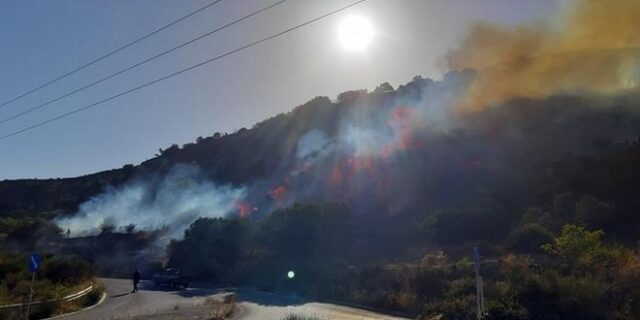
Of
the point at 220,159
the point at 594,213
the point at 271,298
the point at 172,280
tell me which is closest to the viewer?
the point at 271,298

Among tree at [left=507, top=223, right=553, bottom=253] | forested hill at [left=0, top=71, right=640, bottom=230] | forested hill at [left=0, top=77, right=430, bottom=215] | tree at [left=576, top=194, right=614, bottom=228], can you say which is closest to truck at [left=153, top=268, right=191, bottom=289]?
forested hill at [left=0, top=71, right=640, bottom=230]

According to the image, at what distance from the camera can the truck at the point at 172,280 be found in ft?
130

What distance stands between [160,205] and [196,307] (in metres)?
54.4

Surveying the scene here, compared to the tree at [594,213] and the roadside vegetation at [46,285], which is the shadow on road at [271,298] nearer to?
the roadside vegetation at [46,285]

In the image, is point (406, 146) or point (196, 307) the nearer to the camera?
point (196, 307)

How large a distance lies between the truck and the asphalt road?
5.77m

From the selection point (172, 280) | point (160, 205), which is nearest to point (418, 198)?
point (172, 280)

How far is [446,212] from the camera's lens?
42875 mm

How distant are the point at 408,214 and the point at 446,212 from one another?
7719mm

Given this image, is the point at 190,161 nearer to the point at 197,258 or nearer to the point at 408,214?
the point at 197,258

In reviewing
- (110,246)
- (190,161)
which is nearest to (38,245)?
(110,246)

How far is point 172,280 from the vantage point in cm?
3953

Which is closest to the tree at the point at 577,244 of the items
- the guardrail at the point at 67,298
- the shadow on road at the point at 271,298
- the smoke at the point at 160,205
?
the shadow on road at the point at 271,298

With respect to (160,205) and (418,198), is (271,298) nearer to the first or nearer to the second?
(418,198)
